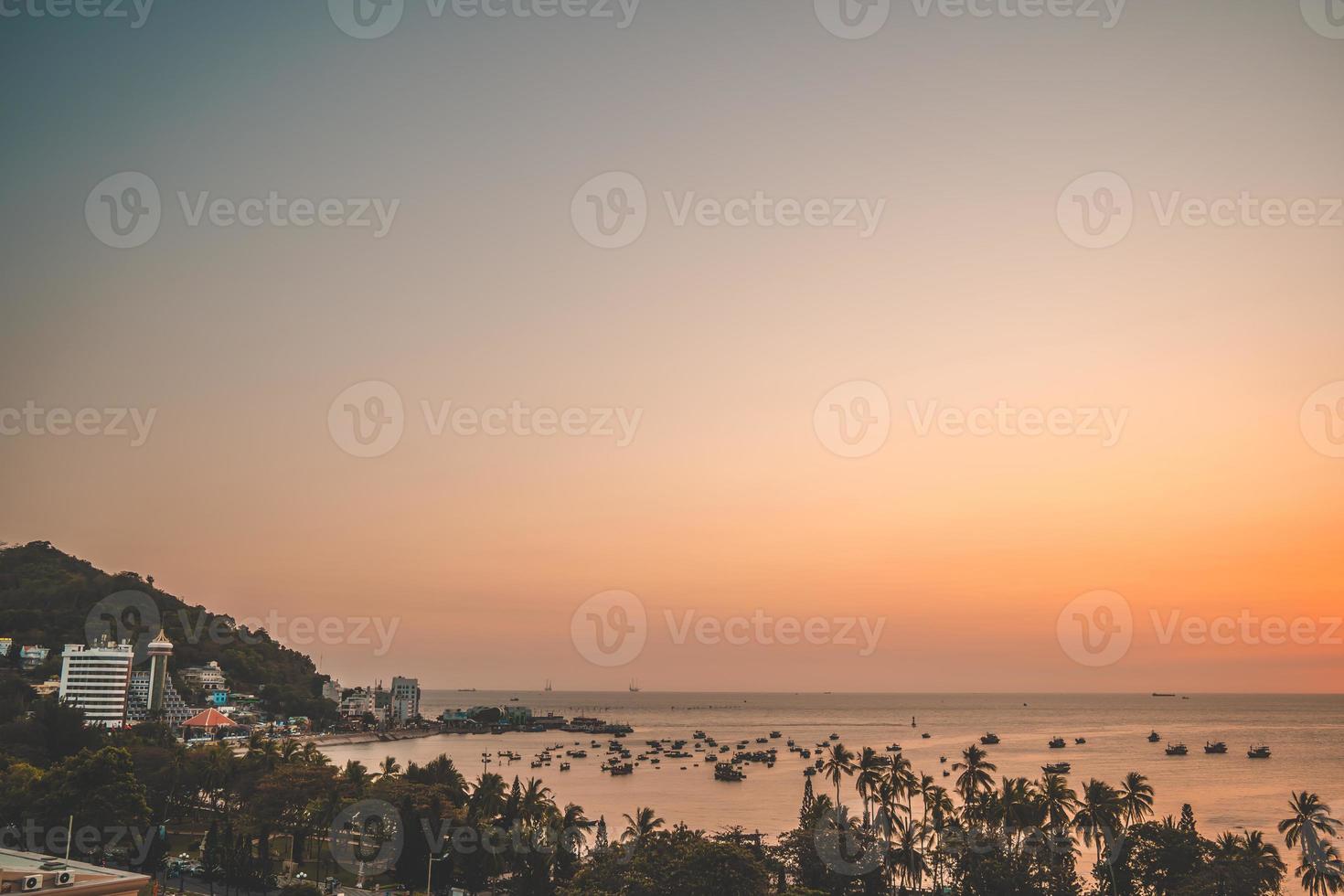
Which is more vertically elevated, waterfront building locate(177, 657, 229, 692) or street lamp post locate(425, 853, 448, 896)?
waterfront building locate(177, 657, 229, 692)

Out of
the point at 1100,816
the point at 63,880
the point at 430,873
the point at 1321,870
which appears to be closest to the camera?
the point at 63,880

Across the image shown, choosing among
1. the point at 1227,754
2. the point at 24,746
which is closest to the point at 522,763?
the point at 24,746

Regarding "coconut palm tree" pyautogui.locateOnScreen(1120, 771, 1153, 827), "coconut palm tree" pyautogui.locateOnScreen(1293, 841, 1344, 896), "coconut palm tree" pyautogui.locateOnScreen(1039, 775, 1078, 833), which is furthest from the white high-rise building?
"coconut palm tree" pyautogui.locateOnScreen(1293, 841, 1344, 896)

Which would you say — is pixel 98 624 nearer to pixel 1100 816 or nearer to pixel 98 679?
pixel 98 679

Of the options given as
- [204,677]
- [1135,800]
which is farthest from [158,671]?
[1135,800]

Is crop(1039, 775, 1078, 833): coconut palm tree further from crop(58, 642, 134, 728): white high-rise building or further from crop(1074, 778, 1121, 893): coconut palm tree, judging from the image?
crop(58, 642, 134, 728): white high-rise building

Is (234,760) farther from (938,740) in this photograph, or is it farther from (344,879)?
(938,740)
